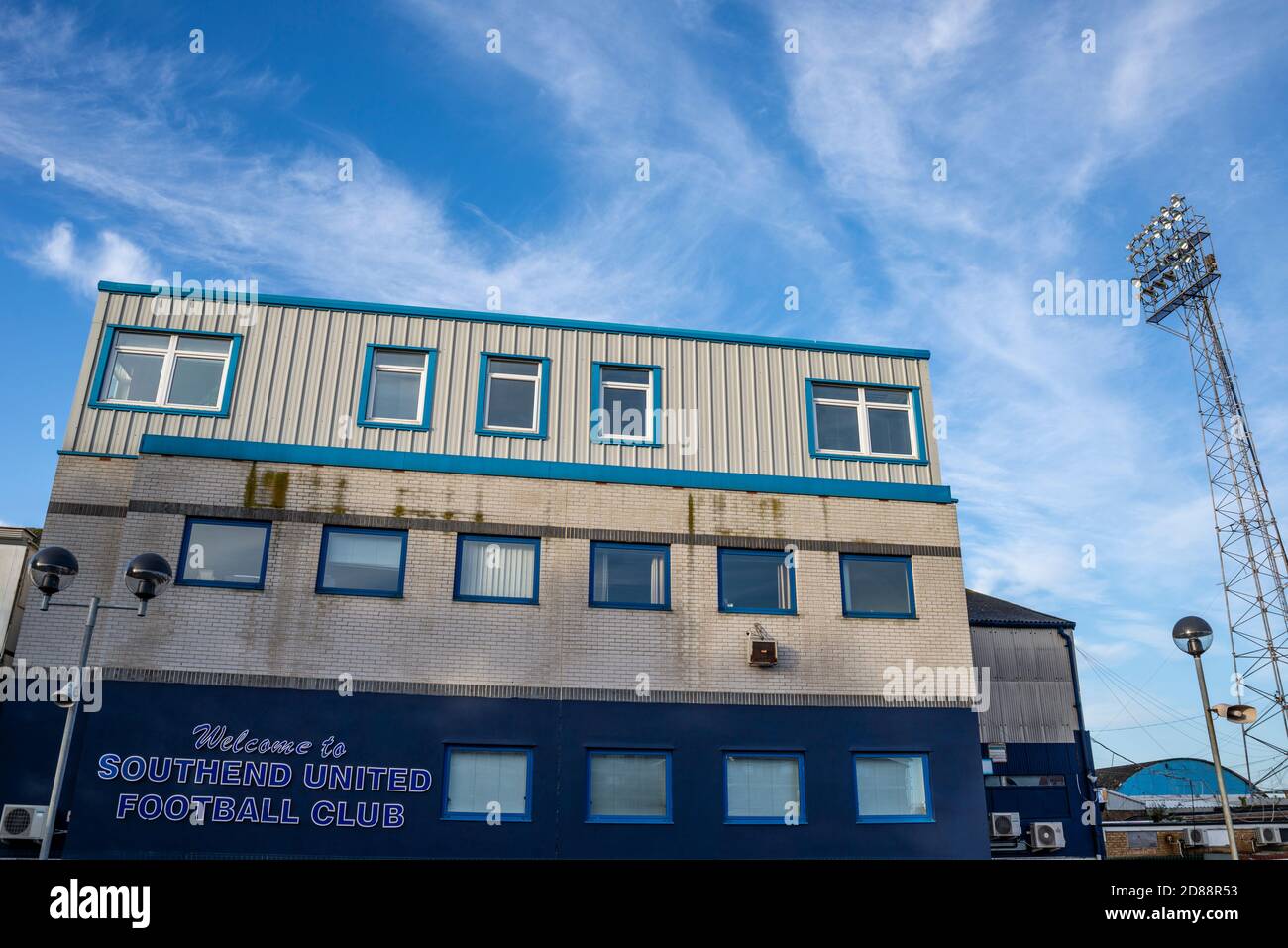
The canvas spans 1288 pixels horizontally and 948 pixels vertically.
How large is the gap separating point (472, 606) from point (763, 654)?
513 cm

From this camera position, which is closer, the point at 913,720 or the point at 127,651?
the point at 127,651

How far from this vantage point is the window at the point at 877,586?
17344mm

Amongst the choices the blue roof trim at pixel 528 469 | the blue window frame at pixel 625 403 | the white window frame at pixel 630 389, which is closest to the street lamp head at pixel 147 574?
the blue roof trim at pixel 528 469

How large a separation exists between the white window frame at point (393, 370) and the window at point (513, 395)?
1059 mm

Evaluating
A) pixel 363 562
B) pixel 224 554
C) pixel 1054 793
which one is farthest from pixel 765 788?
pixel 1054 793

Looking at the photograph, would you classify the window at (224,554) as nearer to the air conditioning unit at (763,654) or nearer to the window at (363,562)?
the window at (363,562)

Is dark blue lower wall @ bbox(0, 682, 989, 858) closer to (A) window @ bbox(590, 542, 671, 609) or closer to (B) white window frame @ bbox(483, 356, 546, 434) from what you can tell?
(A) window @ bbox(590, 542, 671, 609)

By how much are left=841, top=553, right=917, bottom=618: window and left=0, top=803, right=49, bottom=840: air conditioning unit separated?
13379 millimetres

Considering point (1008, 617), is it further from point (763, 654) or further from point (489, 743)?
point (489, 743)
